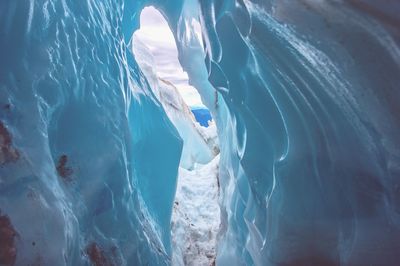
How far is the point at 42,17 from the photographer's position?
1.42 metres

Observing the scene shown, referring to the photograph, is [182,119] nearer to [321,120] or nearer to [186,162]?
[186,162]

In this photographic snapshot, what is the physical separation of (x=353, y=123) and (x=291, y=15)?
0.48m

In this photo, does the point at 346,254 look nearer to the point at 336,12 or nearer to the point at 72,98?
the point at 336,12

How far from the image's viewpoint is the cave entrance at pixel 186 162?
352 cm

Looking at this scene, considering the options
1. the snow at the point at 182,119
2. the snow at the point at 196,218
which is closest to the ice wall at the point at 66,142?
the snow at the point at 196,218

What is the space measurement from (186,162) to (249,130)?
138 inches

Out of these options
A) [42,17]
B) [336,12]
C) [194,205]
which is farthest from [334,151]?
[194,205]

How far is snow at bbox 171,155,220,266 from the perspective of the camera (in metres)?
3.40

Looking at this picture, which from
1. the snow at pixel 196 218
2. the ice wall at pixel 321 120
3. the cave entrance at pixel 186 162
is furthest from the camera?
the cave entrance at pixel 186 162

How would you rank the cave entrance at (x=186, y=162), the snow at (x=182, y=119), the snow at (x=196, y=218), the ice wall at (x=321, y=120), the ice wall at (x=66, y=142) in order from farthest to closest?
the snow at (x=182, y=119)
the cave entrance at (x=186, y=162)
the snow at (x=196, y=218)
the ice wall at (x=321, y=120)
the ice wall at (x=66, y=142)

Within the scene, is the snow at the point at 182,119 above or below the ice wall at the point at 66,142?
below

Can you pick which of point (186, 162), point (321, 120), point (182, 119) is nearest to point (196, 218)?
point (186, 162)

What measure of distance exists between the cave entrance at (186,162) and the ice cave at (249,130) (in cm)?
116

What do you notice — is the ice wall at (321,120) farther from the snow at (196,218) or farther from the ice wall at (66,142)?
the snow at (196,218)
